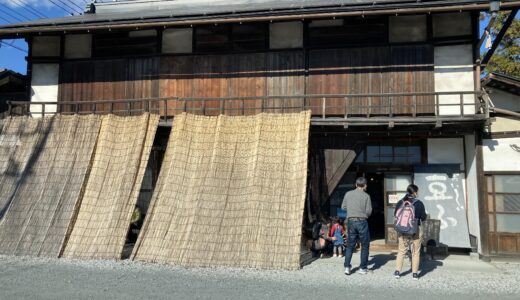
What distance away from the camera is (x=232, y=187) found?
9.88 metres

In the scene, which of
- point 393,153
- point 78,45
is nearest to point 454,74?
point 393,153

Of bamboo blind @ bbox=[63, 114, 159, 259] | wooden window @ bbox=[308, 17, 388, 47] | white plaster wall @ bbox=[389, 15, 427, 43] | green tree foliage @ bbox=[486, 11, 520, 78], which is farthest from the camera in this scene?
green tree foliage @ bbox=[486, 11, 520, 78]

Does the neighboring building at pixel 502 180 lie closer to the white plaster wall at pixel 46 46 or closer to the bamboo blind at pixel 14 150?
the bamboo blind at pixel 14 150

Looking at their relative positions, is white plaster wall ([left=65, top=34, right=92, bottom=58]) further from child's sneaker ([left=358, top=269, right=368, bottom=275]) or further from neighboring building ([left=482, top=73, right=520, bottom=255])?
neighboring building ([left=482, top=73, right=520, bottom=255])

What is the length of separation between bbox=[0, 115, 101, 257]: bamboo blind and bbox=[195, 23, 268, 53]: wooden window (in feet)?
12.4

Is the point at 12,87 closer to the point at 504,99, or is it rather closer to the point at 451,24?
the point at 451,24

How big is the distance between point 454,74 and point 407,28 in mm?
1762

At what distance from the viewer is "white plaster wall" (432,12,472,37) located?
11422 millimetres

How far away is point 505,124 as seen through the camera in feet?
36.3

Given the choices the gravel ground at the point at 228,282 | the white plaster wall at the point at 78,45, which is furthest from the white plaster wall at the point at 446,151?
the white plaster wall at the point at 78,45

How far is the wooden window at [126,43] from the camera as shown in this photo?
1288 cm

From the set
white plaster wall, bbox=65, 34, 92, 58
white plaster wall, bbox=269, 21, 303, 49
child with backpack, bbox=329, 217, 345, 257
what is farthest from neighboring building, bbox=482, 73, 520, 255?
white plaster wall, bbox=65, 34, 92, 58

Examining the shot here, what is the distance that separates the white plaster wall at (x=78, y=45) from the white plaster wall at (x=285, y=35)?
5696mm

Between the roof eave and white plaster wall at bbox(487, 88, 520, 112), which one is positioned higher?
the roof eave
